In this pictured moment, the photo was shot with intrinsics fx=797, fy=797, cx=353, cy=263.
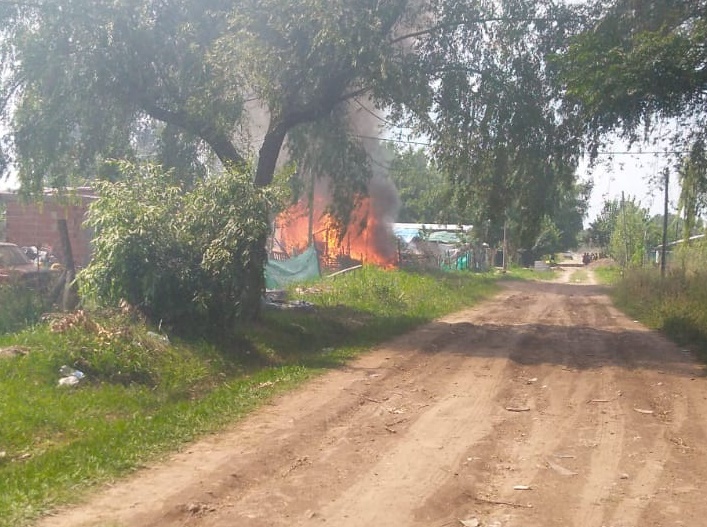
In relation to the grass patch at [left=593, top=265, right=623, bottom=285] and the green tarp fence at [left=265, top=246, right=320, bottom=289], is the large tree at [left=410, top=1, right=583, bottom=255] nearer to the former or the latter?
the green tarp fence at [left=265, top=246, right=320, bottom=289]

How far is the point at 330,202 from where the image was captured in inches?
742

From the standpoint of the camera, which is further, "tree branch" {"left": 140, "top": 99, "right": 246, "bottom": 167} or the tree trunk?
the tree trunk

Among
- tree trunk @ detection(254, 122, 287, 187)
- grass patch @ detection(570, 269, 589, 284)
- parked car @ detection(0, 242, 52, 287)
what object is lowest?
grass patch @ detection(570, 269, 589, 284)

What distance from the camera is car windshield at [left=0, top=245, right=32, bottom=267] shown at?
1711cm

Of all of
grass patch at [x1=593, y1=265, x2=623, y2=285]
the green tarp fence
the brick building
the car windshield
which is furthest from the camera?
grass patch at [x1=593, y1=265, x2=623, y2=285]

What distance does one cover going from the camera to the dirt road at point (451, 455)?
551 cm

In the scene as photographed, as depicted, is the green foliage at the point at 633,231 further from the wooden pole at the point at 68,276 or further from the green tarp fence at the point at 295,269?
the wooden pole at the point at 68,276

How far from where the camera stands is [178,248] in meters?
11.7

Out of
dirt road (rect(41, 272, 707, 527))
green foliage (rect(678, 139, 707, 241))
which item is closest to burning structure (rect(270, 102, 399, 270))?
green foliage (rect(678, 139, 707, 241))

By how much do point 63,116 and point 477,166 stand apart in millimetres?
8225

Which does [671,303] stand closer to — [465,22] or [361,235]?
[465,22]

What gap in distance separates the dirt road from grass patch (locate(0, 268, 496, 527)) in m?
0.34

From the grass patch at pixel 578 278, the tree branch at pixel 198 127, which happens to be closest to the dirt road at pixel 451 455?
the tree branch at pixel 198 127

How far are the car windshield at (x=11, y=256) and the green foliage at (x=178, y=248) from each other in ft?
20.6
